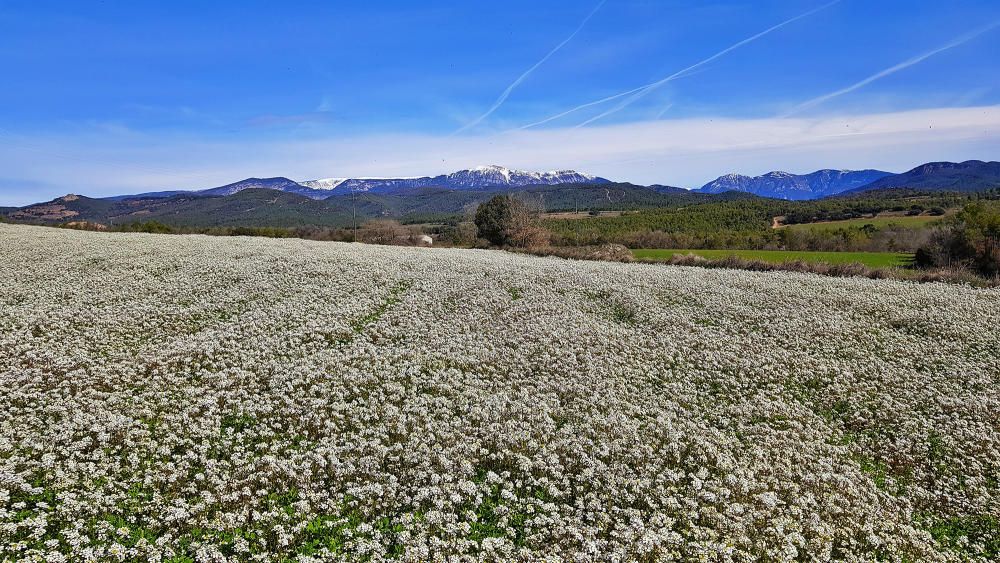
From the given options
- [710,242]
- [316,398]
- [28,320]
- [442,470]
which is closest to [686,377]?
[442,470]

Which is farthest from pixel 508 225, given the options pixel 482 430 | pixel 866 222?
pixel 866 222

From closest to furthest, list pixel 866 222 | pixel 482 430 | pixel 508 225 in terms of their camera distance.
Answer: pixel 482 430 → pixel 508 225 → pixel 866 222

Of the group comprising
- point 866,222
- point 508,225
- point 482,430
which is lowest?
point 482,430

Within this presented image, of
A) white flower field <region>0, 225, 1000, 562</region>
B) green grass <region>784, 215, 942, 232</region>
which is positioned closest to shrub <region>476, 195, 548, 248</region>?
white flower field <region>0, 225, 1000, 562</region>

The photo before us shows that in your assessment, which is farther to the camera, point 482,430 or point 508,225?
point 508,225

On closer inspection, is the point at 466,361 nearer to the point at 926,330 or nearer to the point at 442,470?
the point at 442,470

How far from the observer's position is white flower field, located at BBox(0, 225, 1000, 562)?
25.7 feet

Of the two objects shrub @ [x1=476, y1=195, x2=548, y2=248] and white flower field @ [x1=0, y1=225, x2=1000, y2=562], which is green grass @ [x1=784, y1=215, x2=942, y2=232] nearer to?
shrub @ [x1=476, y1=195, x2=548, y2=248]

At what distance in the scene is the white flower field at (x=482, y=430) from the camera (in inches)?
309

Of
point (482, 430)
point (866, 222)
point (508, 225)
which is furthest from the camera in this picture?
point (866, 222)

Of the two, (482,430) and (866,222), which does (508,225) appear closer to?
(482,430)

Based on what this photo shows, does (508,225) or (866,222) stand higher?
(508,225)

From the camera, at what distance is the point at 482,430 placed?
11141mm

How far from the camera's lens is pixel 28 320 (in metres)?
17.3
